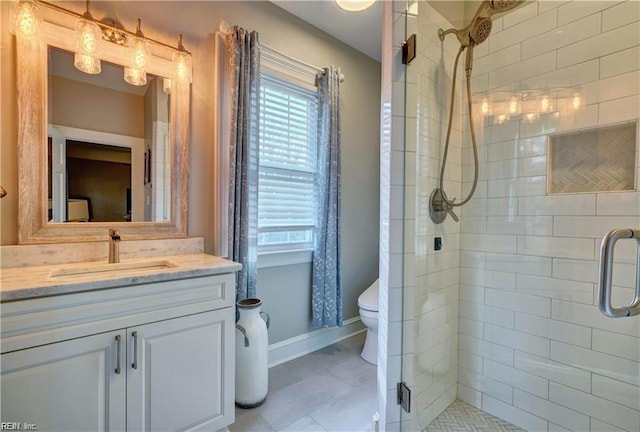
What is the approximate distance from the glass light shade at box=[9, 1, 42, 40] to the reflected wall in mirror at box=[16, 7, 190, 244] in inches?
1.2

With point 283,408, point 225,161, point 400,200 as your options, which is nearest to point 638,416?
point 400,200

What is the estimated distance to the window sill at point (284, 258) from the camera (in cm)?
215

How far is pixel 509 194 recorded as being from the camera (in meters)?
1.67

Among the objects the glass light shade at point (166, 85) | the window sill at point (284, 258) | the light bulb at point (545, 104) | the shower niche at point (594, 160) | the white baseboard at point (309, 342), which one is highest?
the glass light shade at point (166, 85)

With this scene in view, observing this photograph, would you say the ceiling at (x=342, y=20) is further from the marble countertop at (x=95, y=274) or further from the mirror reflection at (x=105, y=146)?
the marble countertop at (x=95, y=274)

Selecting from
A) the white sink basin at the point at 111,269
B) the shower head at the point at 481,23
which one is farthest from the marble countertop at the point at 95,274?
the shower head at the point at 481,23

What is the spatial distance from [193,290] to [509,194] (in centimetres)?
179

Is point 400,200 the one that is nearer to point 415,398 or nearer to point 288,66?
point 415,398

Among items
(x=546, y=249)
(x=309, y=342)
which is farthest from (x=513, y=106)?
(x=309, y=342)

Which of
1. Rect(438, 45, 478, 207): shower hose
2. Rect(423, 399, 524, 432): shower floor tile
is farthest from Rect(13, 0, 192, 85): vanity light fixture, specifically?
Rect(423, 399, 524, 432): shower floor tile

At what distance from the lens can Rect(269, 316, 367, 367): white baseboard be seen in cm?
223

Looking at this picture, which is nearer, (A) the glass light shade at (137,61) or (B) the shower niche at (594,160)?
(B) the shower niche at (594,160)

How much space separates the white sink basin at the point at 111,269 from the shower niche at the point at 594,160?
6.86 ft

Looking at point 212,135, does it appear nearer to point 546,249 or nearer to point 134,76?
point 134,76
